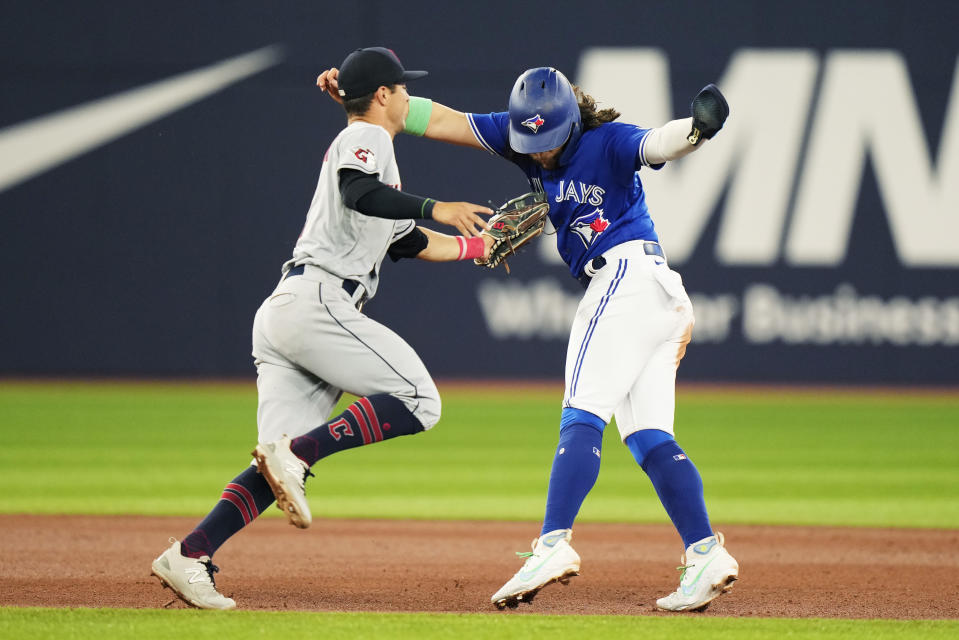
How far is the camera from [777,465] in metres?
7.93

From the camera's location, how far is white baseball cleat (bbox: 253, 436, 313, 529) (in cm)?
348

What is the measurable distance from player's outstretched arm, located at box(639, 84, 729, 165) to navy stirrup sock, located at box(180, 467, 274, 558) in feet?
5.23

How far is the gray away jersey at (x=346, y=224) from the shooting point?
3688 mm

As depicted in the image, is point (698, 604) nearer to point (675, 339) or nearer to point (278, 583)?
point (675, 339)

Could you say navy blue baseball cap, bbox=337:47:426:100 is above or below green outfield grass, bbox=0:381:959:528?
above

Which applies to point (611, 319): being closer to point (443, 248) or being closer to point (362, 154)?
point (443, 248)

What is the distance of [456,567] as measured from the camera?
4.85 metres

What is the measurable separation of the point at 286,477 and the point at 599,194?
135 centimetres

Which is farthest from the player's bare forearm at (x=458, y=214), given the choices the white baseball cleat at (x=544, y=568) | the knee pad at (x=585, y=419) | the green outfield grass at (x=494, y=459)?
the green outfield grass at (x=494, y=459)

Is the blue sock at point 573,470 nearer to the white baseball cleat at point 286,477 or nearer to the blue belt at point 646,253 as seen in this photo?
the blue belt at point 646,253

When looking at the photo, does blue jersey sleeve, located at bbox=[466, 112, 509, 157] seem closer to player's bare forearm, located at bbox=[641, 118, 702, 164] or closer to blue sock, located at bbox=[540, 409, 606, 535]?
player's bare forearm, located at bbox=[641, 118, 702, 164]

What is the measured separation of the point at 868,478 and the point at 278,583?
175 inches

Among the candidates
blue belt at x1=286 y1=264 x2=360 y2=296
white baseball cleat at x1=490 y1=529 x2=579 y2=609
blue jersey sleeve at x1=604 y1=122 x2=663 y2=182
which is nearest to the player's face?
blue jersey sleeve at x1=604 y1=122 x2=663 y2=182

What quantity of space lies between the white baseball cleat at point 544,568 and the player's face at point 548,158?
47.3 inches
